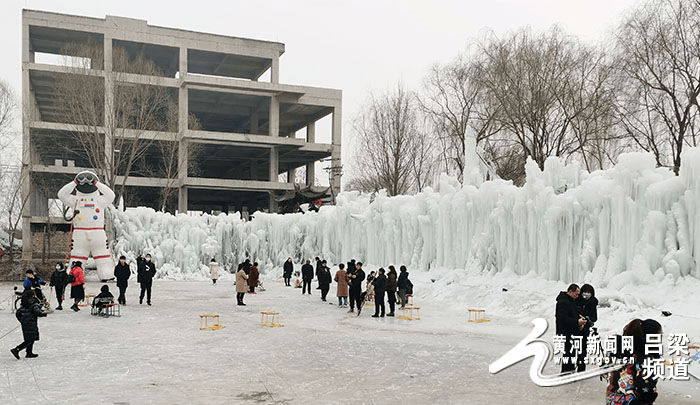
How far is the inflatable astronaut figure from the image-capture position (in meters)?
18.5

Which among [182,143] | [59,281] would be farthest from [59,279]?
[182,143]

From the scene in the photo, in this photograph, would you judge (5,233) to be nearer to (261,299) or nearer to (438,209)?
(261,299)

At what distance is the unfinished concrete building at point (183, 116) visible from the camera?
111 feet

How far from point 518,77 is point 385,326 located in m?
14.0

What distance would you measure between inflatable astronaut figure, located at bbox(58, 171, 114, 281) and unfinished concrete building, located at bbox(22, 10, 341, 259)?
422 inches

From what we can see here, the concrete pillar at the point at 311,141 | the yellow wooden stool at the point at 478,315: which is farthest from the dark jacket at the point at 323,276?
the concrete pillar at the point at 311,141

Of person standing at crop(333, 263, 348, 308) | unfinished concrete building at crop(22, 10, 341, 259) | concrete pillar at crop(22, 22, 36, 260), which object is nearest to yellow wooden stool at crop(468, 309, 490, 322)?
person standing at crop(333, 263, 348, 308)

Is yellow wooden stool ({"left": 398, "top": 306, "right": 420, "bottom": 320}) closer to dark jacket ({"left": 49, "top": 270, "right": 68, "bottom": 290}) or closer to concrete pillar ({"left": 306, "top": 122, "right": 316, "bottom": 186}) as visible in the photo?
dark jacket ({"left": 49, "top": 270, "right": 68, "bottom": 290})

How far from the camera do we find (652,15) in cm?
1839

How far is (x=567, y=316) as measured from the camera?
267 inches

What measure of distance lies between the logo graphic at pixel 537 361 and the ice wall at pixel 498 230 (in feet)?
13.7

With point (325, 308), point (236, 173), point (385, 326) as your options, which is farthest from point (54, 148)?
point (385, 326)

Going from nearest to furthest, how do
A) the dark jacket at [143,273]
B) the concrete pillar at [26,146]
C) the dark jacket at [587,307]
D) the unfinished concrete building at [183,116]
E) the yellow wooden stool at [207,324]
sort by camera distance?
1. the dark jacket at [587,307]
2. the yellow wooden stool at [207,324]
3. the dark jacket at [143,273]
4. the concrete pillar at [26,146]
5. the unfinished concrete building at [183,116]

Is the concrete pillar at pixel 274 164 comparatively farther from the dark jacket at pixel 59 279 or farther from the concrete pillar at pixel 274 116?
the dark jacket at pixel 59 279
